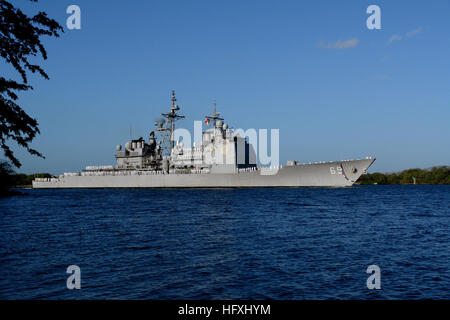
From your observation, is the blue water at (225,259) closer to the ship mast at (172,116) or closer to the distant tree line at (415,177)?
the ship mast at (172,116)

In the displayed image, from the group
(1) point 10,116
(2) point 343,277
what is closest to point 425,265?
(2) point 343,277

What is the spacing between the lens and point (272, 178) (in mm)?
58219

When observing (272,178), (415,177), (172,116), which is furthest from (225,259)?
(415,177)

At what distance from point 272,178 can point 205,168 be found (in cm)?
1282

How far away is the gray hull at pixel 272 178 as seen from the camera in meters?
54.1

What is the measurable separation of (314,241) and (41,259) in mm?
9878

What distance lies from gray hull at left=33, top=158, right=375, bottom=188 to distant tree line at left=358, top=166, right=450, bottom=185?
63931 mm

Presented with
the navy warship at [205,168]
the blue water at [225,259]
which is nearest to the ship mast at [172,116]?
the navy warship at [205,168]

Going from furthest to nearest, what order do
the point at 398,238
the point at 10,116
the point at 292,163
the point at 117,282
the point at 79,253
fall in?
the point at 292,163, the point at 398,238, the point at 79,253, the point at 117,282, the point at 10,116

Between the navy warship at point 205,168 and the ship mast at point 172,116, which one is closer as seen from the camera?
the navy warship at point 205,168

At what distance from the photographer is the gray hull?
54.1 metres

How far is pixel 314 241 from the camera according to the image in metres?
14.6

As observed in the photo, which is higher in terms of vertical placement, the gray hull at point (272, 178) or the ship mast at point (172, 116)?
the ship mast at point (172, 116)

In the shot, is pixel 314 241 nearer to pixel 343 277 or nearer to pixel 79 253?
pixel 343 277
